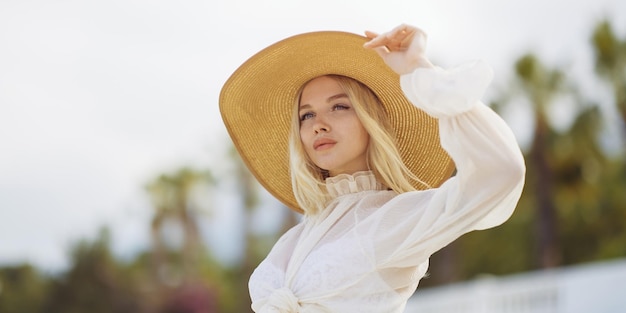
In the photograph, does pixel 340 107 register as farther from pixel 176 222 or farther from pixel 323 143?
pixel 176 222

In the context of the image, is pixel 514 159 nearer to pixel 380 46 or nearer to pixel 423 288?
pixel 380 46

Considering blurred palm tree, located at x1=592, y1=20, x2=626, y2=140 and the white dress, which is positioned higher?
blurred palm tree, located at x1=592, y1=20, x2=626, y2=140

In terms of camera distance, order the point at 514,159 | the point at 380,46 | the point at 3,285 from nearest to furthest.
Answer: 1. the point at 514,159
2. the point at 380,46
3. the point at 3,285

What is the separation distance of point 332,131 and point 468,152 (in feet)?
1.57

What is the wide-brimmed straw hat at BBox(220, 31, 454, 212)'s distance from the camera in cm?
238

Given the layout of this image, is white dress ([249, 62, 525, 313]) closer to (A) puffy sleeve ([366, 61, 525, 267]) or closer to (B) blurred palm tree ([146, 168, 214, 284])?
(A) puffy sleeve ([366, 61, 525, 267])

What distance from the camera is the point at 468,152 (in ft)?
6.30

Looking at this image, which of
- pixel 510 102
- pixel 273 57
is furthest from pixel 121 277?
pixel 273 57

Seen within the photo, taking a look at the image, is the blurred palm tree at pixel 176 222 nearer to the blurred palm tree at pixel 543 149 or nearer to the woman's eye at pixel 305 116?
the blurred palm tree at pixel 543 149

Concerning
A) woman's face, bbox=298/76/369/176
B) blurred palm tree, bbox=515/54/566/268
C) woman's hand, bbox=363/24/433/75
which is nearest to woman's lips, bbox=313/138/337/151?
woman's face, bbox=298/76/369/176

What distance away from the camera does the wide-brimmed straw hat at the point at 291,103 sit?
7.79 feet

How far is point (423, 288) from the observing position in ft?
79.6

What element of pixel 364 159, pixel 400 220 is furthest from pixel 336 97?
pixel 400 220

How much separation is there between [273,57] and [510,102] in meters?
18.2
